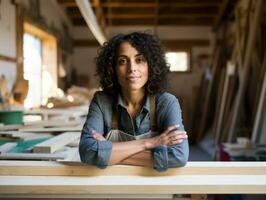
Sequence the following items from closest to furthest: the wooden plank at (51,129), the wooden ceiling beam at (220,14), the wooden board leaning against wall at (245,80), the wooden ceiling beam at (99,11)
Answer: the wooden plank at (51,129)
the wooden board leaning against wall at (245,80)
the wooden ceiling beam at (99,11)
the wooden ceiling beam at (220,14)

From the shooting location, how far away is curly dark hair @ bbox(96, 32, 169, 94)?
176cm

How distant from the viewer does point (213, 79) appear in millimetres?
7586

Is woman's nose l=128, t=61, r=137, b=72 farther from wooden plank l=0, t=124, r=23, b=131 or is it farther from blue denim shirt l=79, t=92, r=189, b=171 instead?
wooden plank l=0, t=124, r=23, b=131

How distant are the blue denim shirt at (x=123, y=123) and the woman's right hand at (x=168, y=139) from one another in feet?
0.09

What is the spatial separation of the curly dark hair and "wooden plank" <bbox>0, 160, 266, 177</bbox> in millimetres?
504

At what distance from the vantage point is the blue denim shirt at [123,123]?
1454 mm

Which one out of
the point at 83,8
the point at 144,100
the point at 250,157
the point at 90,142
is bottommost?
the point at 250,157

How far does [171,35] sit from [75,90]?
3.49 metres

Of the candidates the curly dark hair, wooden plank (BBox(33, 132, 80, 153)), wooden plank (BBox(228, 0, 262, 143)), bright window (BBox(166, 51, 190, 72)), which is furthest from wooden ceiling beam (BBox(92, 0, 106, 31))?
the curly dark hair

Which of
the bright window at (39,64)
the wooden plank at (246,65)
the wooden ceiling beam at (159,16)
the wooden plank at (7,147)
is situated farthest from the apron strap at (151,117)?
the wooden ceiling beam at (159,16)

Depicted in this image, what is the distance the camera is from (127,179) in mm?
1366

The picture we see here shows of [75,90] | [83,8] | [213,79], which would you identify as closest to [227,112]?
[213,79]

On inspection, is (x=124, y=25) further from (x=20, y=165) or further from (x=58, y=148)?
(x=20, y=165)

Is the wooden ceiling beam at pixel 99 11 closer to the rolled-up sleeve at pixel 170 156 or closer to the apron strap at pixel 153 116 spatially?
the apron strap at pixel 153 116
